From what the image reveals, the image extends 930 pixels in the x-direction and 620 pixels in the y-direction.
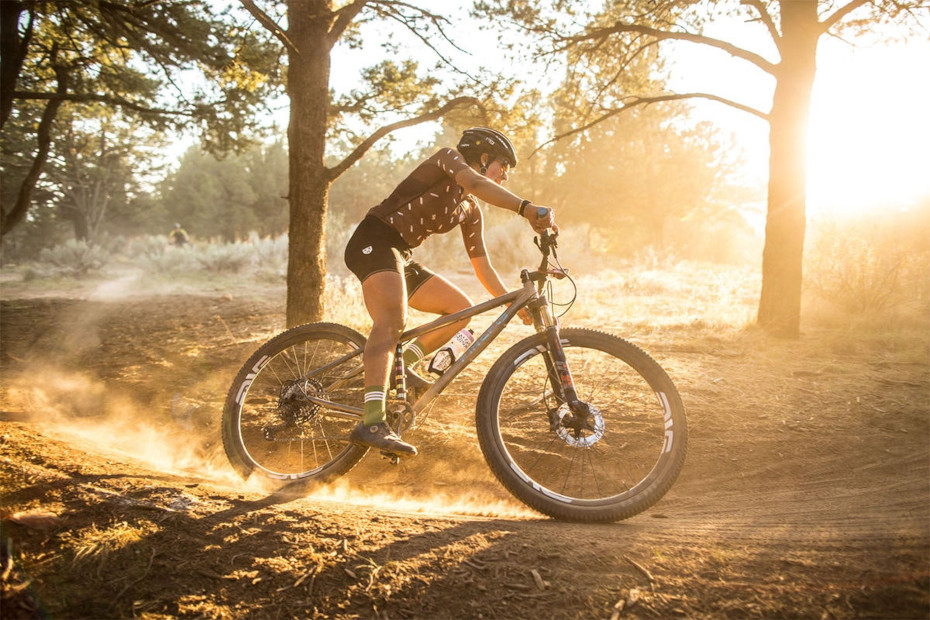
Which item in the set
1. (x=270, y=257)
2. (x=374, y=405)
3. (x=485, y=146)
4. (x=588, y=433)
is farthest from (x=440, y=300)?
(x=270, y=257)

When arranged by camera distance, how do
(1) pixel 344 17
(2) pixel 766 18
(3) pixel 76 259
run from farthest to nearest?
(3) pixel 76 259 < (2) pixel 766 18 < (1) pixel 344 17

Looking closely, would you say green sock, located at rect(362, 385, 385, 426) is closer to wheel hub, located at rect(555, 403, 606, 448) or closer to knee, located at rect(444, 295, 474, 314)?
knee, located at rect(444, 295, 474, 314)

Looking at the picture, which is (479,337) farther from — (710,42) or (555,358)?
(710,42)

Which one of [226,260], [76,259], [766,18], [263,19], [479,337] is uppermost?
[766,18]

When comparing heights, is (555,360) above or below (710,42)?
below

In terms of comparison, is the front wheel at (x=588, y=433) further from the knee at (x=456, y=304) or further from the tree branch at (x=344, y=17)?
the tree branch at (x=344, y=17)

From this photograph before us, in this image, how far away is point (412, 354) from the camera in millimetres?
3646

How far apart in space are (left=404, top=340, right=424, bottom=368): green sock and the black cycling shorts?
452 mm

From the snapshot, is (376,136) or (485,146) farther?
(376,136)

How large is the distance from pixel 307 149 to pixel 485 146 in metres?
3.30

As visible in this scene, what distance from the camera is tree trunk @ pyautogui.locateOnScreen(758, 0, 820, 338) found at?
736cm

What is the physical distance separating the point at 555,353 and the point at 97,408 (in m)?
4.59

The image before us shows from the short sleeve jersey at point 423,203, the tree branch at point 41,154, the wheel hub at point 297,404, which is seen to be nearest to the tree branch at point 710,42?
the short sleeve jersey at point 423,203

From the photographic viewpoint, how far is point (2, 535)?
2.21 metres
